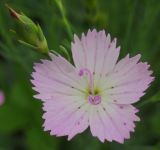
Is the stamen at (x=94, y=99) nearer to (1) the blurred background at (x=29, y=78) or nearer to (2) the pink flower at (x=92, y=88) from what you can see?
(2) the pink flower at (x=92, y=88)

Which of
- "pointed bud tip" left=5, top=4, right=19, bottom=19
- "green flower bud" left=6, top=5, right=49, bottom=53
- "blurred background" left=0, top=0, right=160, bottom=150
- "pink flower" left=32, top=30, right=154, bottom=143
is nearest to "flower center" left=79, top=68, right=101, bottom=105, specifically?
"pink flower" left=32, top=30, right=154, bottom=143

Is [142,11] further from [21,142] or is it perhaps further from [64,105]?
[21,142]

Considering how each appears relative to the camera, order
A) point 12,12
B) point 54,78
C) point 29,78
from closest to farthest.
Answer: point 12,12 < point 54,78 < point 29,78

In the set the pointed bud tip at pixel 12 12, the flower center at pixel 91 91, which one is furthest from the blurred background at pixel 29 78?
the pointed bud tip at pixel 12 12

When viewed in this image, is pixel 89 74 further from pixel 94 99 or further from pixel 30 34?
pixel 30 34

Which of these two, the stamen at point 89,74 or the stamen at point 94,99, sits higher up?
the stamen at point 89,74

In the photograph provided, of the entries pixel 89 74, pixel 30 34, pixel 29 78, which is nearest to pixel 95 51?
pixel 89 74

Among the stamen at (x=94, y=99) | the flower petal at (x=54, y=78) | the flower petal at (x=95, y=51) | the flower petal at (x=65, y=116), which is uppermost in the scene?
the flower petal at (x=95, y=51)

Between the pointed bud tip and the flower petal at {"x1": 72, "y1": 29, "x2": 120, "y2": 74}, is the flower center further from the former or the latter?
the pointed bud tip
